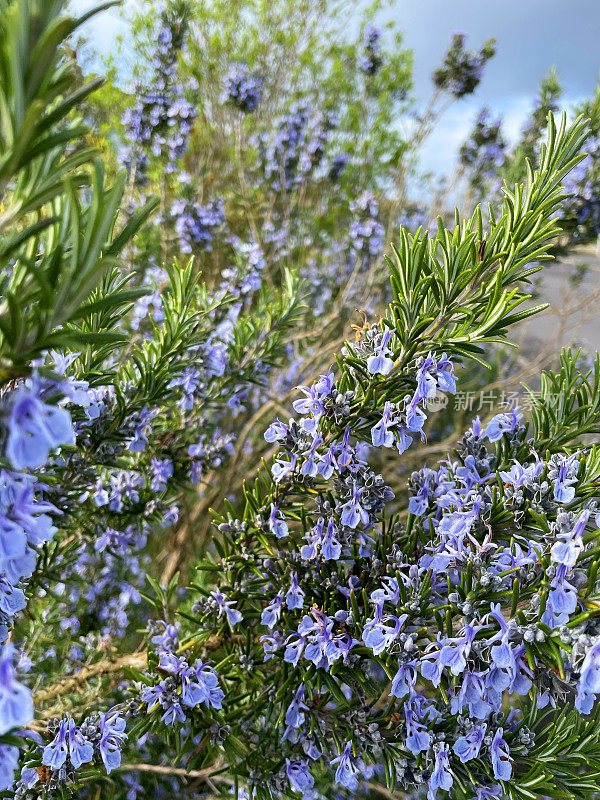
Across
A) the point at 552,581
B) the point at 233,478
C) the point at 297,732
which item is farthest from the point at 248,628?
the point at 233,478

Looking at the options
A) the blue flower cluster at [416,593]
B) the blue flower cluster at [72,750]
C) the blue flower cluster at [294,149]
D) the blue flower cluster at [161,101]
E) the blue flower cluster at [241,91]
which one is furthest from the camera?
the blue flower cluster at [294,149]

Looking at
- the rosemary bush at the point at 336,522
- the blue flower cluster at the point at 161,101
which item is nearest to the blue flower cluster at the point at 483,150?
the blue flower cluster at the point at 161,101

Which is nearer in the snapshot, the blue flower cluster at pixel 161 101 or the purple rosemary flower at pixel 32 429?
the purple rosemary flower at pixel 32 429

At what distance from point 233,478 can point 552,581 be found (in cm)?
313

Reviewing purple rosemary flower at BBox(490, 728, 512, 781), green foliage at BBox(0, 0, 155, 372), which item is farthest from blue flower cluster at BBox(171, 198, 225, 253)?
purple rosemary flower at BBox(490, 728, 512, 781)

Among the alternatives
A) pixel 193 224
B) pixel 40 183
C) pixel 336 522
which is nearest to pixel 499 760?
pixel 336 522

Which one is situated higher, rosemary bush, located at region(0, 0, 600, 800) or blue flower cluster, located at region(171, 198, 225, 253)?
blue flower cluster, located at region(171, 198, 225, 253)

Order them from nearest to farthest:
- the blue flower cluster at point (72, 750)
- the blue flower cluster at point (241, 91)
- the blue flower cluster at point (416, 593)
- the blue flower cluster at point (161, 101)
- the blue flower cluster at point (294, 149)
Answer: the blue flower cluster at point (416, 593) → the blue flower cluster at point (72, 750) → the blue flower cluster at point (161, 101) → the blue flower cluster at point (241, 91) → the blue flower cluster at point (294, 149)

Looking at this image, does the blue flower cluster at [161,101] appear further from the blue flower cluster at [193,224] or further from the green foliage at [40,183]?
the green foliage at [40,183]

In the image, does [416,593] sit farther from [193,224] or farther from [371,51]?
[371,51]

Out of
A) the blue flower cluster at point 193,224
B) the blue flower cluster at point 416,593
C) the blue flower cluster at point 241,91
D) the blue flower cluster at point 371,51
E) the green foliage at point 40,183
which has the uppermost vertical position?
the blue flower cluster at point 371,51

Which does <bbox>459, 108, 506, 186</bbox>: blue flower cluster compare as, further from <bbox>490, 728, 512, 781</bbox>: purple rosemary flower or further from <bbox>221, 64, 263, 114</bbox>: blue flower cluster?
<bbox>490, 728, 512, 781</bbox>: purple rosemary flower

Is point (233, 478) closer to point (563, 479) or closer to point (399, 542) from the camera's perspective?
point (399, 542)

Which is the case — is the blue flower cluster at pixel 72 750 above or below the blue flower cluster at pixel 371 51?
below
